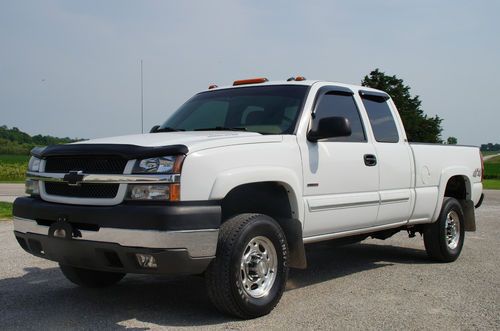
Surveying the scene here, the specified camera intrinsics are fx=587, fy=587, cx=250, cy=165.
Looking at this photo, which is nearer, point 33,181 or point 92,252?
point 92,252

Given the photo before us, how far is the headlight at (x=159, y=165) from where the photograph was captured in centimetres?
406

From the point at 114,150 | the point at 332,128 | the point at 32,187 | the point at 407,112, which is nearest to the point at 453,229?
the point at 332,128

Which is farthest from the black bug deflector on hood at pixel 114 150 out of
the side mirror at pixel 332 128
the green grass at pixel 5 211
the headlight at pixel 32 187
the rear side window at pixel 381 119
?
the green grass at pixel 5 211

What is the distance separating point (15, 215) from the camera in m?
4.86

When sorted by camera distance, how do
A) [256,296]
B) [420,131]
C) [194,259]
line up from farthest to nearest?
[420,131]
[256,296]
[194,259]

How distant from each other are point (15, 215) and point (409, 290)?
12.0 ft

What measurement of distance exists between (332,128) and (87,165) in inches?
80.2

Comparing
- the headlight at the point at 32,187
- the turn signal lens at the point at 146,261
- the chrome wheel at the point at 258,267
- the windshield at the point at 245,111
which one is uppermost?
the windshield at the point at 245,111

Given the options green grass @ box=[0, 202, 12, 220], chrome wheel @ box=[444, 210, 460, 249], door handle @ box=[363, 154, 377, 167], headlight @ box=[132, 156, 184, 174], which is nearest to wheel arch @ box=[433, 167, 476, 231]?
chrome wheel @ box=[444, 210, 460, 249]

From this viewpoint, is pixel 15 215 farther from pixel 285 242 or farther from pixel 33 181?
pixel 285 242

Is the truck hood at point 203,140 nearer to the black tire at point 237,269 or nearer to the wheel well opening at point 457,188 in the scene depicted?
the black tire at point 237,269

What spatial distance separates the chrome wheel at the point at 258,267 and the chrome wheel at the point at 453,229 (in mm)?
3611

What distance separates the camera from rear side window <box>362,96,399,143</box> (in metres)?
6.29

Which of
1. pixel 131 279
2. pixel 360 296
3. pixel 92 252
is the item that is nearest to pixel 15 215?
pixel 92 252
